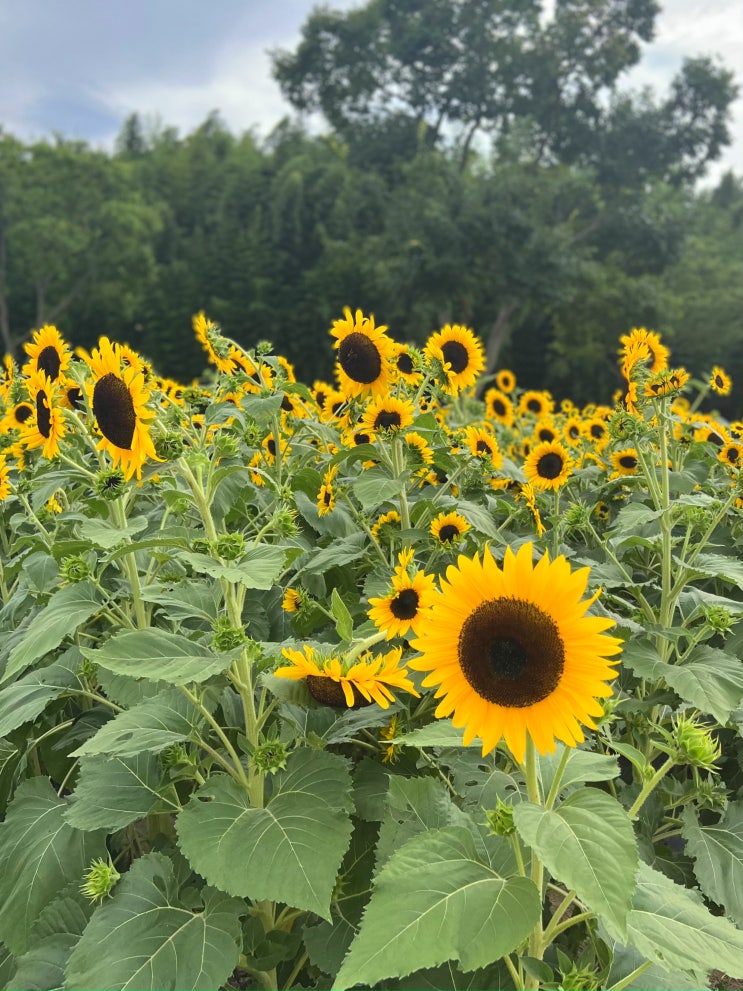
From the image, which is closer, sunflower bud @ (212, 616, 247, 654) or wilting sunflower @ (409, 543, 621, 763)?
wilting sunflower @ (409, 543, 621, 763)

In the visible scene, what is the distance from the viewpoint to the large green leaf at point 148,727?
64.3 inches

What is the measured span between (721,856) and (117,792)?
1.52 metres

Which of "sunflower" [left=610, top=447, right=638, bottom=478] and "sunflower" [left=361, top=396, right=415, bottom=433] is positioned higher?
"sunflower" [left=361, top=396, right=415, bottom=433]

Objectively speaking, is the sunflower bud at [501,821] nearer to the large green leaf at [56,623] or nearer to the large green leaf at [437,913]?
the large green leaf at [437,913]

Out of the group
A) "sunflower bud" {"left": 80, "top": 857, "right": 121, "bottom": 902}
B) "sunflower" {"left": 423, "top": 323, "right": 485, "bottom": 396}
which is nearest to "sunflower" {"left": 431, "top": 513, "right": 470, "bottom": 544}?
"sunflower" {"left": 423, "top": 323, "right": 485, "bottom": 396}

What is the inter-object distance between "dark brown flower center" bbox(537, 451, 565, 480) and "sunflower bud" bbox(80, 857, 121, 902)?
2092 mm

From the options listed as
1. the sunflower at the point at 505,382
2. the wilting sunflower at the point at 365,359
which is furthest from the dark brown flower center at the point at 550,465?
the sunflower at the point at 505,382

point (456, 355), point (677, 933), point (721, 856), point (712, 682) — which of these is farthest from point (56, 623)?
point (456, 355)

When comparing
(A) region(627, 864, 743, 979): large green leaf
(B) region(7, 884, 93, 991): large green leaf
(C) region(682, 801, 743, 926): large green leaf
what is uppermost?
(A) region(627, 864, 743, 979): large green leaf

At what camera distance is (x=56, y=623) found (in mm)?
1902

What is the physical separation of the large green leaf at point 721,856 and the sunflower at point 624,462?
1627 millimetres

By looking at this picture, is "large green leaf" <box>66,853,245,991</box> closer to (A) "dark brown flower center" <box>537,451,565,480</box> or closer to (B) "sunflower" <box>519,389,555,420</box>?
(A) "dark brown flower center" <box>537,451,565,480</box>

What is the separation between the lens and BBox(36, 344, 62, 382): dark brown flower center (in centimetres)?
231

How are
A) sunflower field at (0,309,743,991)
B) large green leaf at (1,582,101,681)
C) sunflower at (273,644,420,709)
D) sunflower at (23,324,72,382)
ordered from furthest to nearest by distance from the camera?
sunflower at (23,324,72,382) < large green leaf at (1,582,101,681) < sunflower at (273,644,420,709) < sunflower field at (0,309,743,991)
